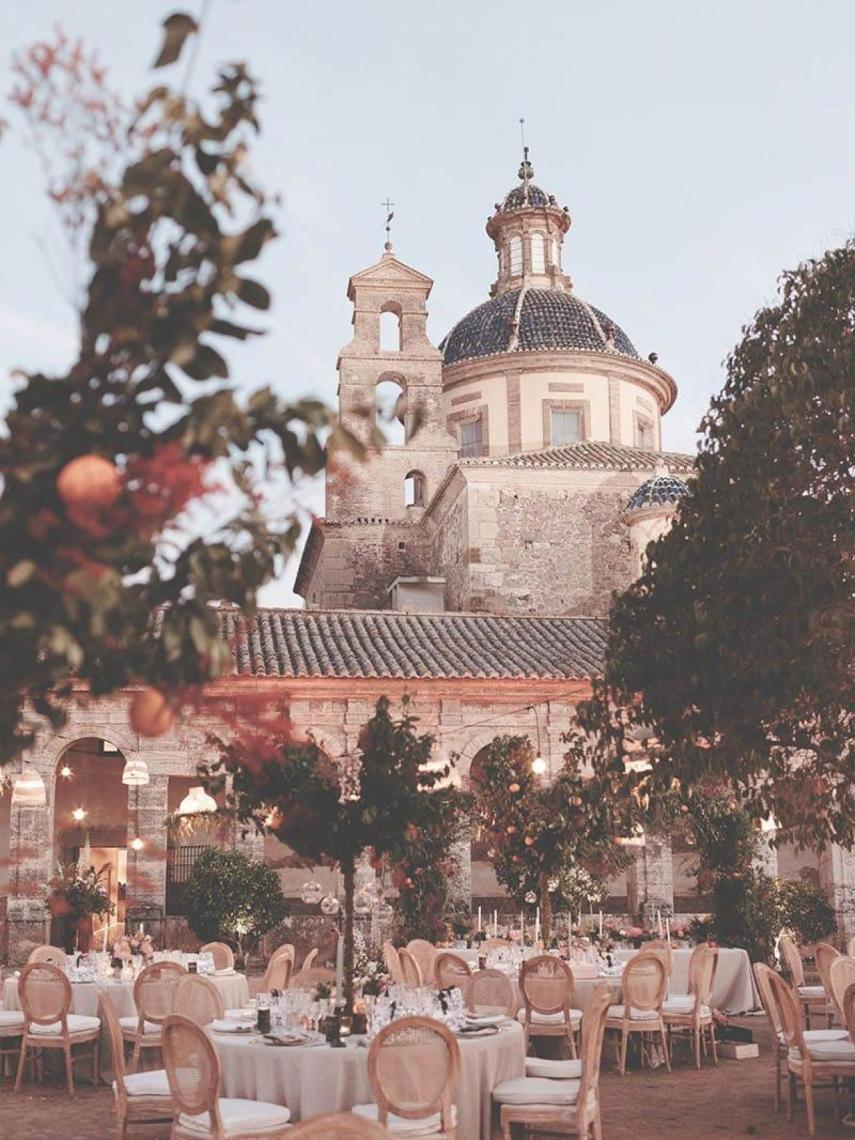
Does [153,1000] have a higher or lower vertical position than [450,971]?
lower

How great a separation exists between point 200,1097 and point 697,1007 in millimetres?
6251

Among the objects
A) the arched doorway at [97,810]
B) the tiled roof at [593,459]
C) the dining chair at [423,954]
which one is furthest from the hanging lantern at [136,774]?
the tiled roof at [593,459]

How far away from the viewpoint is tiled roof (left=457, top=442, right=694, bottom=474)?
27.7m

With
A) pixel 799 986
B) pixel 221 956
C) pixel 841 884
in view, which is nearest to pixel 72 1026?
pixel 221 956

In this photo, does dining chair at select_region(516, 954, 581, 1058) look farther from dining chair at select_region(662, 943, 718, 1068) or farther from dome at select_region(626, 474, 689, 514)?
dome at select_region(626, 474, 689, 514)

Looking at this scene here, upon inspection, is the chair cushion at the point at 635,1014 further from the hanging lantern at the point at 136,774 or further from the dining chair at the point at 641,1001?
the hanging lantern at the point at 136,774

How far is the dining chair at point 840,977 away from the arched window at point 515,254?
2645cm

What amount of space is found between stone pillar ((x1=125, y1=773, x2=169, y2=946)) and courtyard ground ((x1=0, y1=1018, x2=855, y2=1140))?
746cm

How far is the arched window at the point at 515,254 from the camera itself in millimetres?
35000

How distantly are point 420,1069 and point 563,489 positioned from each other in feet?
70.7

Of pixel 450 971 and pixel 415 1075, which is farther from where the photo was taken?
pixel 450 971

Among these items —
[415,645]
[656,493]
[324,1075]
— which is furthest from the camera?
[656,493]

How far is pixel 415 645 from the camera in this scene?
22.0 metres

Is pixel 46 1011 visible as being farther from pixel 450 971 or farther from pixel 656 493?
pixel 656 493
